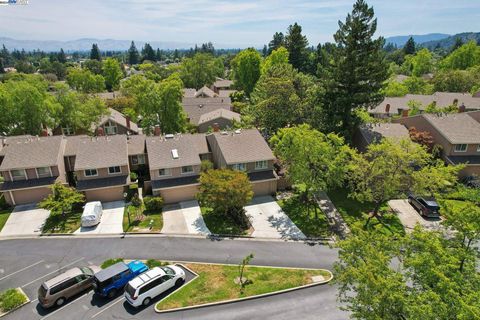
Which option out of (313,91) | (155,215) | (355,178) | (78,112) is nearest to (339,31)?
(313,91)

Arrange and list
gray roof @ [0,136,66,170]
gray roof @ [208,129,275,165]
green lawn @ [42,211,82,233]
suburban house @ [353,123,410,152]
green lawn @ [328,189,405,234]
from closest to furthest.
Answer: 1. green lawn @ [42,211,82,233]
2. green lawn @ [328,189,405,234]
3. gray roof @ [0,136,66,170]
4. gray roof @ [208,129,275,165]
5. suburban house @ [353,123,410,152]

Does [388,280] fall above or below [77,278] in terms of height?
above

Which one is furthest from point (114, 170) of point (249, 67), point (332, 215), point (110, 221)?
point (249, 67)

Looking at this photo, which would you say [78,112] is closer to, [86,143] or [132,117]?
[132,117]

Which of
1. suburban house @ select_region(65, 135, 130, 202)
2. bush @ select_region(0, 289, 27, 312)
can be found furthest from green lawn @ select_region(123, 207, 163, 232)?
bush @ select_region(0, 289, 27, 312)

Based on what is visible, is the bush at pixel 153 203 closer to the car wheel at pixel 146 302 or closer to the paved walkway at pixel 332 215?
the car wheel at pixel 146 302

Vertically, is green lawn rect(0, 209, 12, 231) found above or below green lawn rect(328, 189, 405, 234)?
above

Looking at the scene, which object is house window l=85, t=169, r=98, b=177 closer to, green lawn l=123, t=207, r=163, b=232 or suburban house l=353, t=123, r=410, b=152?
green lawn l=123, t=207, r=163, b=232
